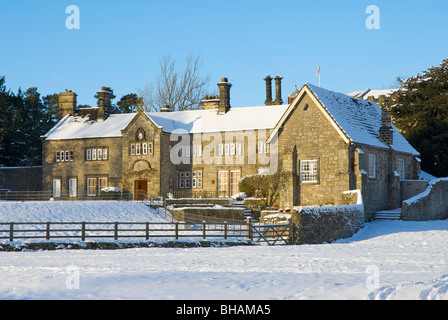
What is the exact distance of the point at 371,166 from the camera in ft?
122

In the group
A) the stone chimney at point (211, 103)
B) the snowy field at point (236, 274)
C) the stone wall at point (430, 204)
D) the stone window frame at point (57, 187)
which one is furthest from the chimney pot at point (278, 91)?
the snowy field at point (236, 274)

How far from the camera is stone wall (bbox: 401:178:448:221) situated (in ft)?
113

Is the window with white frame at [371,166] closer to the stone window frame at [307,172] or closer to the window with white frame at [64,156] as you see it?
the stone window frame at [307,172]

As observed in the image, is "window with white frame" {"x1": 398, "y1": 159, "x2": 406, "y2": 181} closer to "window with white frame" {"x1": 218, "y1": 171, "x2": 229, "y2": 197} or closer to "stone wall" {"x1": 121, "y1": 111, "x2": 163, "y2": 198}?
"window with white frame" {"x1": 218, "y1": 171, "x2": 229, "y2": 197}

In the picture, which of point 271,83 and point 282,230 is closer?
point 282,230

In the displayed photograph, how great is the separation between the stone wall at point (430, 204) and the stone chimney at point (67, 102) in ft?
108

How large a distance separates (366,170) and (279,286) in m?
23.1

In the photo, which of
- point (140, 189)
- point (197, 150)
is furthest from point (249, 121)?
point (140, 189)

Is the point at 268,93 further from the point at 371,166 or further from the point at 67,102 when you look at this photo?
the point at 67,102

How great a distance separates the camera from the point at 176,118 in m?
51.6

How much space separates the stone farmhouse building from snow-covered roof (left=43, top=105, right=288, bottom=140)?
0.09 meters

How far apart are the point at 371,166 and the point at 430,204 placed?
159 inches
